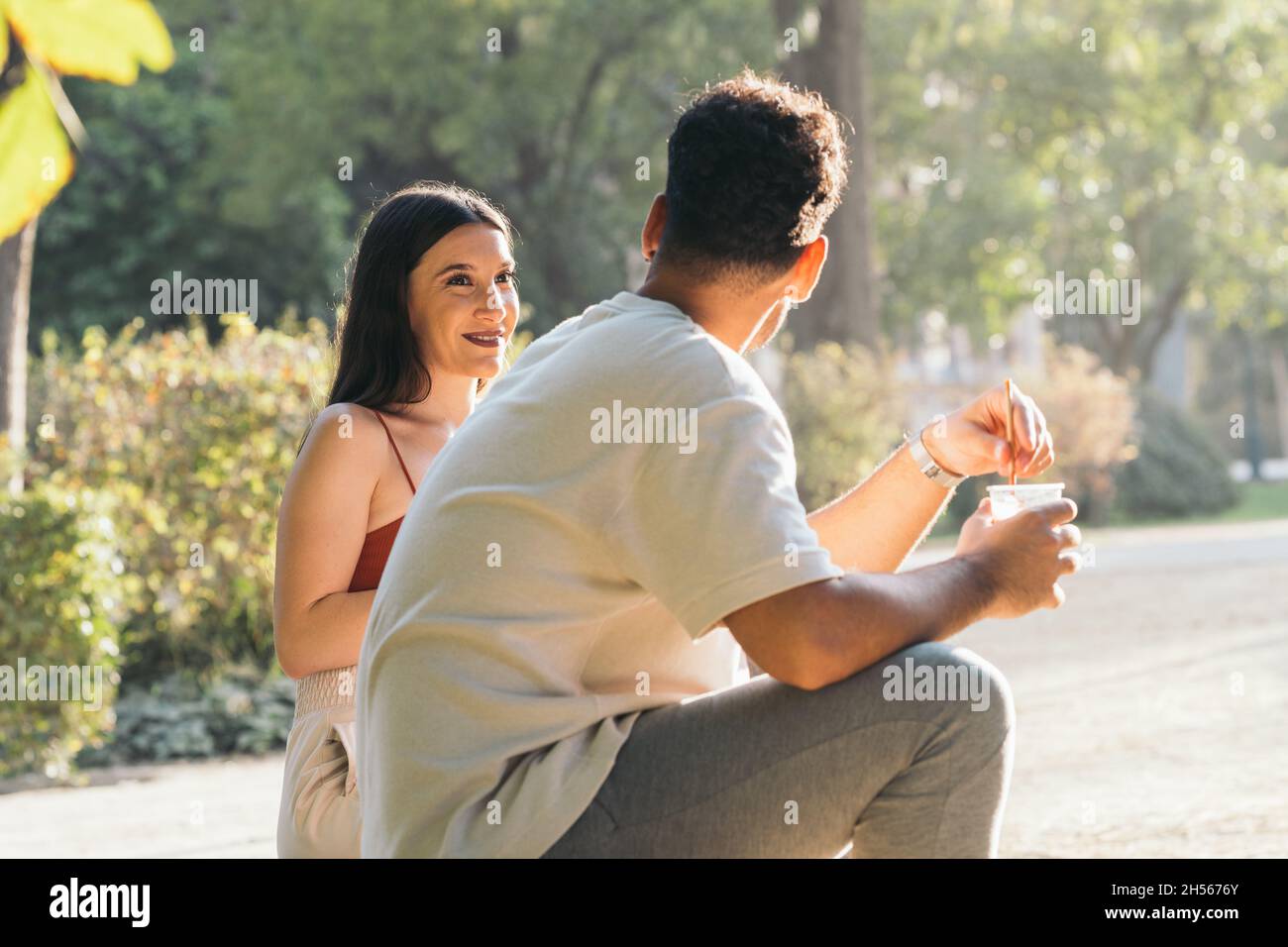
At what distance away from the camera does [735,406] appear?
2176 millimetres

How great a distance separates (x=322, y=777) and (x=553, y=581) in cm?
105

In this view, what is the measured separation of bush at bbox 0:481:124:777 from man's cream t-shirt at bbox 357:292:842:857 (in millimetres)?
5563

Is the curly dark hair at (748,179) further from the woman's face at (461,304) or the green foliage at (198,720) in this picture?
the green foliage at (198,720)

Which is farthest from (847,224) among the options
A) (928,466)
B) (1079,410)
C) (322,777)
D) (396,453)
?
(322,777)

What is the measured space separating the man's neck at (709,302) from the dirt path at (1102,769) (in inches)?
126

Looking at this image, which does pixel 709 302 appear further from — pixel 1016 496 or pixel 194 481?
pixel 194 481

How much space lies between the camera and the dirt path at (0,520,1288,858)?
18.6 feet

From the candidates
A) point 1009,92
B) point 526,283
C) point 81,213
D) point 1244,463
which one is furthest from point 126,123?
point 1244,463

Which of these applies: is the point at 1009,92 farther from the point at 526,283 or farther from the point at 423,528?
the point at 423,528

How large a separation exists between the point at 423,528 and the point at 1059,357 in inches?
725

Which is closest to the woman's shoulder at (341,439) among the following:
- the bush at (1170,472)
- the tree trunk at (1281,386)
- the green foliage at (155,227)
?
the bush at (1170,472)

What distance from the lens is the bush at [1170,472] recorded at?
2255cm

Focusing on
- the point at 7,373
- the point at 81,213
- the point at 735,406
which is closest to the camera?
the point at 735,406

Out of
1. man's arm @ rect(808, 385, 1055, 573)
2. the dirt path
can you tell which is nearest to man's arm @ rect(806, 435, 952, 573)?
man's arm @ rect(808, 385, 1055, 573)
